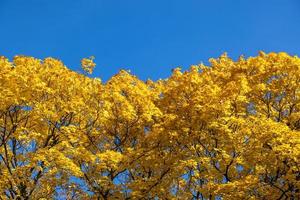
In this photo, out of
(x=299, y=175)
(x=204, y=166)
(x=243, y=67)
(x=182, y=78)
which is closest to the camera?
(x=299, y=175)

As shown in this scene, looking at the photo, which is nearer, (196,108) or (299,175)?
→ (299,175)

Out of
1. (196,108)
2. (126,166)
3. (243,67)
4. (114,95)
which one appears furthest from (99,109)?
(243,67)

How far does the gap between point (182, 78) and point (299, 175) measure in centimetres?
1039

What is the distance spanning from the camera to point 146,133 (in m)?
30.3

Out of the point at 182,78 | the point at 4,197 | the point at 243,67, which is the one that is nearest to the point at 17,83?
the point at 4,197

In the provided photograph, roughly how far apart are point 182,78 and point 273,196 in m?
9.89

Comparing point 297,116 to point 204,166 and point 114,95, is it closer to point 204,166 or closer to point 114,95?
point 204,166

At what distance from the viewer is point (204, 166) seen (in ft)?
84.8

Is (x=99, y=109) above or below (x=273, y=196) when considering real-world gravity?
above

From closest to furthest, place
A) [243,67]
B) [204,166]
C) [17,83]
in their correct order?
[204,166] → [17,83] → [243,67]

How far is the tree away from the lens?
81.8 feet

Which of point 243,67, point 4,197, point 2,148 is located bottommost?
point 4,197

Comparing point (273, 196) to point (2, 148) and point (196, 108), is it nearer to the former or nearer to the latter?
point (196, 108)

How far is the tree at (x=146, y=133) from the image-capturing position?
24.9 meters
